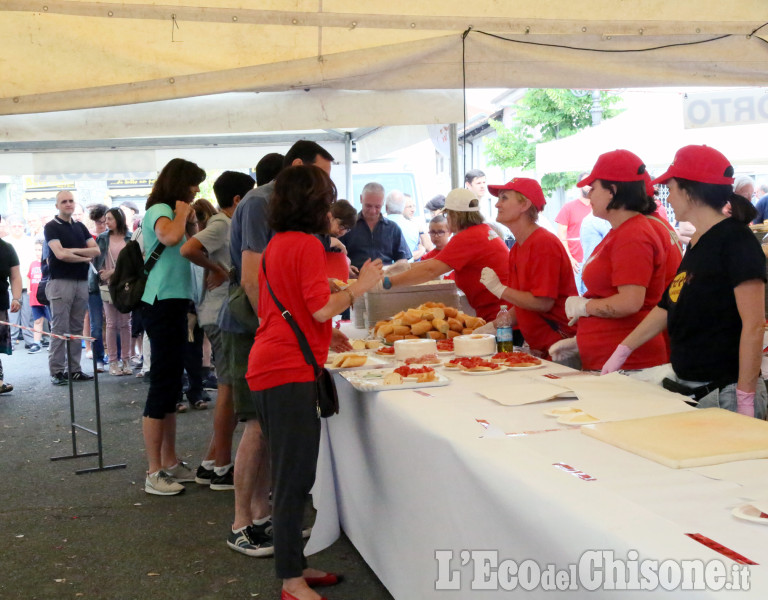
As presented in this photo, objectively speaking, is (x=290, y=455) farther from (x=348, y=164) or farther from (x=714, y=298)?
(x=348, y=164)

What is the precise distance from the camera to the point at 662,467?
62.6 inches

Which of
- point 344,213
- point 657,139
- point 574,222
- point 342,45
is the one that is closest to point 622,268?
point 342,45

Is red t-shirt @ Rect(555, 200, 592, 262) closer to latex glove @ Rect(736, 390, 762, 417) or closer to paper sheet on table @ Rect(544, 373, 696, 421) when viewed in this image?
paper sheet on table @ Rect(544, 373, 696, 421)

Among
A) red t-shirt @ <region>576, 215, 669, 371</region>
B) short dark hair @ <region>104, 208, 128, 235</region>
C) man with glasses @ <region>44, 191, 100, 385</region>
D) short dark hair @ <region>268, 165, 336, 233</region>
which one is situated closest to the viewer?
short dark hair @ <region>268, 165, 336, 233</region>

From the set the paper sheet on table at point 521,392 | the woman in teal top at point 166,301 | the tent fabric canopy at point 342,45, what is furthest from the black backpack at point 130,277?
the paper sheet on table at point 521,392

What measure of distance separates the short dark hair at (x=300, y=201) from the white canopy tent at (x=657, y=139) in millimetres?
5045

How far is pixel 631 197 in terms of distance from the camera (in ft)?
9.36

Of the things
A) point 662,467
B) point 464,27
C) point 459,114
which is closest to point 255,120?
point 459,114

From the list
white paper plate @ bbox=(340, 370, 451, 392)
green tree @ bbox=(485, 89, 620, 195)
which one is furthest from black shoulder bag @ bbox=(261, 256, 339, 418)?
green tree @ bbox=(485, 89, 620, 195)

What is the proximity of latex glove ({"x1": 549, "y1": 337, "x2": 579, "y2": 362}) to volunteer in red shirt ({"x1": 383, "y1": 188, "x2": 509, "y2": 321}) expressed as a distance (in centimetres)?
83

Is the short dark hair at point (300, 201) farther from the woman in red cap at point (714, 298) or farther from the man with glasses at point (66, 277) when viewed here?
the man with glasses at point (66, 277)

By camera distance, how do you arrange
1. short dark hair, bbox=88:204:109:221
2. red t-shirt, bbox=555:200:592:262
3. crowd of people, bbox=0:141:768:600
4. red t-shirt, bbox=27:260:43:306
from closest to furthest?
crowd of people, bbox=0:141:768:600
short dark hair, bbox=88:204:109:221
red t-shirt, bbox=555:200:592:262
red t-shirt, bbox=27:260:43:306

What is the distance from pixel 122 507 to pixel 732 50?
3672mm

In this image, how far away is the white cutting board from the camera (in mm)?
1594
